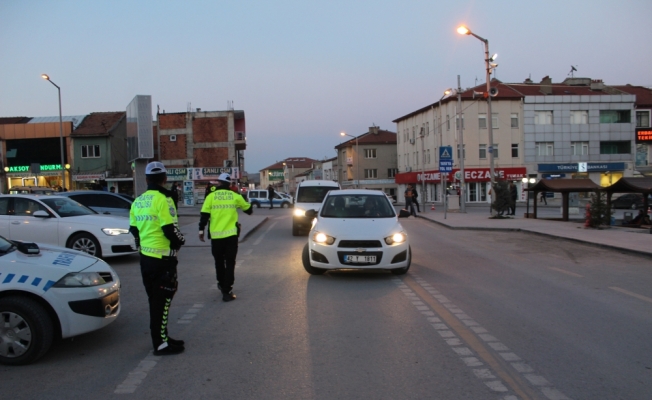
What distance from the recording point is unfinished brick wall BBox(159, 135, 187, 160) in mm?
63469

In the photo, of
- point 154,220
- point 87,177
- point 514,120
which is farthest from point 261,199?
point 154,220

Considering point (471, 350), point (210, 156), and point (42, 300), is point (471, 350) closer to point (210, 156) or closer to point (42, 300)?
point (42, 300)

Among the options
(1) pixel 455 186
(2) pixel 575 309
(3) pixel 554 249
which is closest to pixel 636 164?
(1) pixel 455 186

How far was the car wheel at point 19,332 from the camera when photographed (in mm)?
5379

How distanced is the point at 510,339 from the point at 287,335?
2.46 m

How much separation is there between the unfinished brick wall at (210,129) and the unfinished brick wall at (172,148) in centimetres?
159

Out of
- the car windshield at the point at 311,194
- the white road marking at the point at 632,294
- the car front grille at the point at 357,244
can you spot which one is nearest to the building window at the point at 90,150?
the car windshield at the point at 311,194

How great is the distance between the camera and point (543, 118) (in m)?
59.7

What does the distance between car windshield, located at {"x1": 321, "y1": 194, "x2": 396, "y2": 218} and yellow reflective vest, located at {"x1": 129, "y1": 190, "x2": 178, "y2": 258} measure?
603 centimetres

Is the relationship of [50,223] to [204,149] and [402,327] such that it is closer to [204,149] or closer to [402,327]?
[402,327]

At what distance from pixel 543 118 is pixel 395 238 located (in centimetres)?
5485

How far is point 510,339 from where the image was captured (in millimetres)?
6184

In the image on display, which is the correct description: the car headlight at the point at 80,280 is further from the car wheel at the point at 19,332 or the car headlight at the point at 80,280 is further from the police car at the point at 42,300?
the car wheel at the point at 19,332

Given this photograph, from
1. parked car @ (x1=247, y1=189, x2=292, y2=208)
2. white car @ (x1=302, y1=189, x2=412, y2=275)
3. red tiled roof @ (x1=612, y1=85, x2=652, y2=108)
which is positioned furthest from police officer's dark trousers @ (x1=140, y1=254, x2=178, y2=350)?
red tiled roof @ (x1=612, y1=85, x2=652, y2=108)
